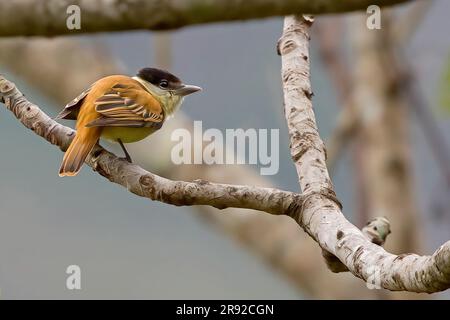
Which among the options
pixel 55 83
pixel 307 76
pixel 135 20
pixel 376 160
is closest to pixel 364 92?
pixel 376 160

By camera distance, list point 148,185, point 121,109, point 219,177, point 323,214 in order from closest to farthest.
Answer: point 323,214, point 148,185, point 121,109, point 219,177

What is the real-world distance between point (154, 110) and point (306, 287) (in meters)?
3.93

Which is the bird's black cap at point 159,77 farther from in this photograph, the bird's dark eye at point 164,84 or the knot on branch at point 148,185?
the knot on branch at point 148,185

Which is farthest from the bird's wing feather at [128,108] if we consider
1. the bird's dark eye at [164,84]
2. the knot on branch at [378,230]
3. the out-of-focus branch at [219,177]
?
the out-of-focus branch at [219,177]

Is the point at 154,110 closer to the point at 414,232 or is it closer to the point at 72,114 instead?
the point at 72,114

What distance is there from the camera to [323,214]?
2.04 metres

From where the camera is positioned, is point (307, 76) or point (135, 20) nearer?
point (135, 20)

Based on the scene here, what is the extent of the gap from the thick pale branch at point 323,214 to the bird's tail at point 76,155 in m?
0.53

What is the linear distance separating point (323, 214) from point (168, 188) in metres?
0.34

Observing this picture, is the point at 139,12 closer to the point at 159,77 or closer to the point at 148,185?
the point at 148,185

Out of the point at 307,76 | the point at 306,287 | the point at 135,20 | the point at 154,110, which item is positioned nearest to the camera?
the point at 135,20

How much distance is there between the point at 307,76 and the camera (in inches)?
101

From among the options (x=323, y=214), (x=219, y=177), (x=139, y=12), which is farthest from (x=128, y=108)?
(x=219, y=177)

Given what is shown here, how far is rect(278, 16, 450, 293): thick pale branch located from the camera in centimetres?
158
